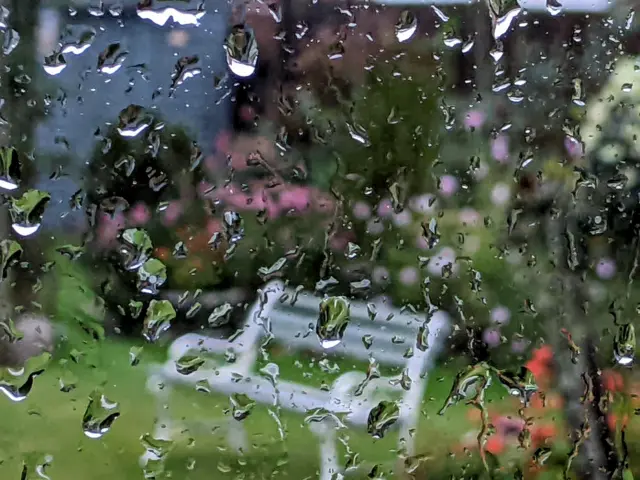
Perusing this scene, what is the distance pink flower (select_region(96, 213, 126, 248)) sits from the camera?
1.79 ft

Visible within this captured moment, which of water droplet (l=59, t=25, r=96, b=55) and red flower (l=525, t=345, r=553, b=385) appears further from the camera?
red flower (l=525, t=345, r=553, b=385)

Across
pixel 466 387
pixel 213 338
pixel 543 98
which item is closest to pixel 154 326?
pixel 213 338

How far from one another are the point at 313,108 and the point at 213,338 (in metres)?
0.24

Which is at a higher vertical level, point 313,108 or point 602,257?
point 313,108

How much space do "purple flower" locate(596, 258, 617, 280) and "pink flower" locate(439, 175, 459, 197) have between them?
0.64 feet

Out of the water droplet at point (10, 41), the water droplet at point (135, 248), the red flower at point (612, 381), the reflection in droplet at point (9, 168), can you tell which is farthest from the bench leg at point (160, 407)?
the red flower at point (612, 381)

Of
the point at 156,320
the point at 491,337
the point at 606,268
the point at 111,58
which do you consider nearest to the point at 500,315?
the point at 491,337

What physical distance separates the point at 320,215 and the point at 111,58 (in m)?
0.24

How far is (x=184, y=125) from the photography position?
549mm

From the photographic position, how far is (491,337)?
63cm

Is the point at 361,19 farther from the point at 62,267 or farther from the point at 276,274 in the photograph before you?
the point at 62,267

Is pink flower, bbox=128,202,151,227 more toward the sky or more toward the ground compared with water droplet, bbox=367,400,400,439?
more toward the sky

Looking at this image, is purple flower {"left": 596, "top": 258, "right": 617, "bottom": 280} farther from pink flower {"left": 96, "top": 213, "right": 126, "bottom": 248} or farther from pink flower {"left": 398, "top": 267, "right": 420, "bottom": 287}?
pink flower {"left": 96, "top": 213, "right": 126, "bottom": 248}

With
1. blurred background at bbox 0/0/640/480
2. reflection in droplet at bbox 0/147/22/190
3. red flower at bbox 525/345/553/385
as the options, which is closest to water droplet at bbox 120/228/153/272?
blurred background at bbox 0/0/640/480
